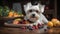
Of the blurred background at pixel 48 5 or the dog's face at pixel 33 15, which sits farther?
the blurred background at pixel 48 5

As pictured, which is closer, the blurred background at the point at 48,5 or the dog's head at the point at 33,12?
the dog's head at the point at 33,12

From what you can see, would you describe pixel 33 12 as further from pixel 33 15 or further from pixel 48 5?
pixel 48 5

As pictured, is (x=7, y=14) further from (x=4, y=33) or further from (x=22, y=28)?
(x=4, y=33)

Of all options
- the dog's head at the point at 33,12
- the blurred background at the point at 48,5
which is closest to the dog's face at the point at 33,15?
A: the dog's head at the point at 33,12

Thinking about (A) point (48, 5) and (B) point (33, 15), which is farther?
(A) point (48, 5)

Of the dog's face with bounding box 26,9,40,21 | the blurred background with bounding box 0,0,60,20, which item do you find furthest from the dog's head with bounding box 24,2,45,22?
the blurred background with bounding box 0,0,60,20

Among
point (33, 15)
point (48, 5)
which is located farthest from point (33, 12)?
point (48, 5)

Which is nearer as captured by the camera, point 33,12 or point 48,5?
point 33,12

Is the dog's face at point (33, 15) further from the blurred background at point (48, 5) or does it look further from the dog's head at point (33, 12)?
the blurred background at point (48, 5)

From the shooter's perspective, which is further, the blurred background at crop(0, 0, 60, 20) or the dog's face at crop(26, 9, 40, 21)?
the blurred background at crop(0, 0, 60, 20)

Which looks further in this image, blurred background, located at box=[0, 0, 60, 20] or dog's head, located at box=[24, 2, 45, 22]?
blurred background, located at box=[0, 0, 60, 20]

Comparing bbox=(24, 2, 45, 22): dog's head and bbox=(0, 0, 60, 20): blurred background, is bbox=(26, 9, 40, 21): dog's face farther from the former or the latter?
bbox=(0, 0, 60, 20): blurred background
